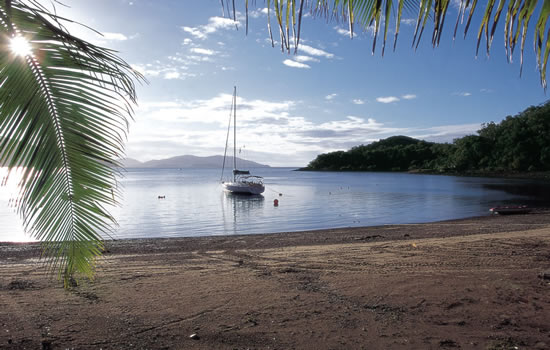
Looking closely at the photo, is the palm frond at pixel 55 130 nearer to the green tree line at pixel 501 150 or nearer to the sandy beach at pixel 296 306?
the sandy beach at pixel 296 306

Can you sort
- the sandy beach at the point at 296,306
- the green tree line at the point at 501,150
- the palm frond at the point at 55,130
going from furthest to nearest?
the green tree line at the point at 501,150 → the sandy beach at the point at 296,306 → the palm frond at the point at 55,130

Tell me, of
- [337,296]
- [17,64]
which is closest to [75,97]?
[17,64]

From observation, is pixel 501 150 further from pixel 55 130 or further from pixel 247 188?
pixel 55 130

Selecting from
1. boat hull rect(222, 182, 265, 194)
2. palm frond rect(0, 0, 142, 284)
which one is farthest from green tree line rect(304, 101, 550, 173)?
palm frond rect(0, 0, 142, 284)

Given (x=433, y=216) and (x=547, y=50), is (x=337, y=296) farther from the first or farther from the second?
(x=433, y=216)

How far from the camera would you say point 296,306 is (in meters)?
4.68

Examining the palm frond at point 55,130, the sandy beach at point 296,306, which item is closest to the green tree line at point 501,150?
the sandy beach at point 296,306

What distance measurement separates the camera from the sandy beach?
370 centimetres

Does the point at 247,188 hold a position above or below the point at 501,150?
below

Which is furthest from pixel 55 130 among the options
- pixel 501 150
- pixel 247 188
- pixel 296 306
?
pixel 501 150

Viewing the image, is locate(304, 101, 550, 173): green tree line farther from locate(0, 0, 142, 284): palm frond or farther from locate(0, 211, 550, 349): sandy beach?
locate(0, 0, 142, 284): palm frond

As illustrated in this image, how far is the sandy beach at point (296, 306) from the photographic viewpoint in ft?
12.1

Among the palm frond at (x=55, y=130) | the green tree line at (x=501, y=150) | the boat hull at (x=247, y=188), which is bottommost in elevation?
the boat hull at (x=247, y=188)

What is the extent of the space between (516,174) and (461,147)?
2515cm
